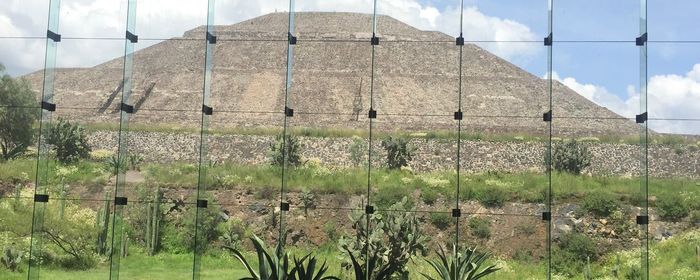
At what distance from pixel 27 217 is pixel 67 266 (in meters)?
0.69

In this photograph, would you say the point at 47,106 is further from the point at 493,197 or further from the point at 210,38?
the point at 493,197

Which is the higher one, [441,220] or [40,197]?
[40,197]

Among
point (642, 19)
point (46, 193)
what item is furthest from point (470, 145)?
point (46, 193)

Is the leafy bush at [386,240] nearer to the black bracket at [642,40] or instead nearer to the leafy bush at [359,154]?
the black bracket at [642,40]

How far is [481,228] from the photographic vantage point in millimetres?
8945

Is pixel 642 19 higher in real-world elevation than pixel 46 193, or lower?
higher

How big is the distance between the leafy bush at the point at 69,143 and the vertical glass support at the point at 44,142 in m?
0.72

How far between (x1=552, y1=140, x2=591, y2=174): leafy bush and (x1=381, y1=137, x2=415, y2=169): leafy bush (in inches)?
95.3

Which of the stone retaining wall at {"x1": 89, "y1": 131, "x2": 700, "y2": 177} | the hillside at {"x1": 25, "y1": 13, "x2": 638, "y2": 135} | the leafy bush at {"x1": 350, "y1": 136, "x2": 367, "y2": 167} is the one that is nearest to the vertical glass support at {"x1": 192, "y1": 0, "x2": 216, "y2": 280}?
the stone retaining wall at {"x1": 89, "y1": 131, "x2": 700, "y2": 177}

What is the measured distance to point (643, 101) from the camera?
17.4 ft

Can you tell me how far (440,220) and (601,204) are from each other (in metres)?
2.62

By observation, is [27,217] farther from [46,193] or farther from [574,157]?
[574,157]

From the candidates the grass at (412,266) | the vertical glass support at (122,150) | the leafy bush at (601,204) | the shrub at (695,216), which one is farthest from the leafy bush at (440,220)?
the vertical glass support at (122,150)

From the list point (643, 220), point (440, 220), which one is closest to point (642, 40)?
point (643, 220)
